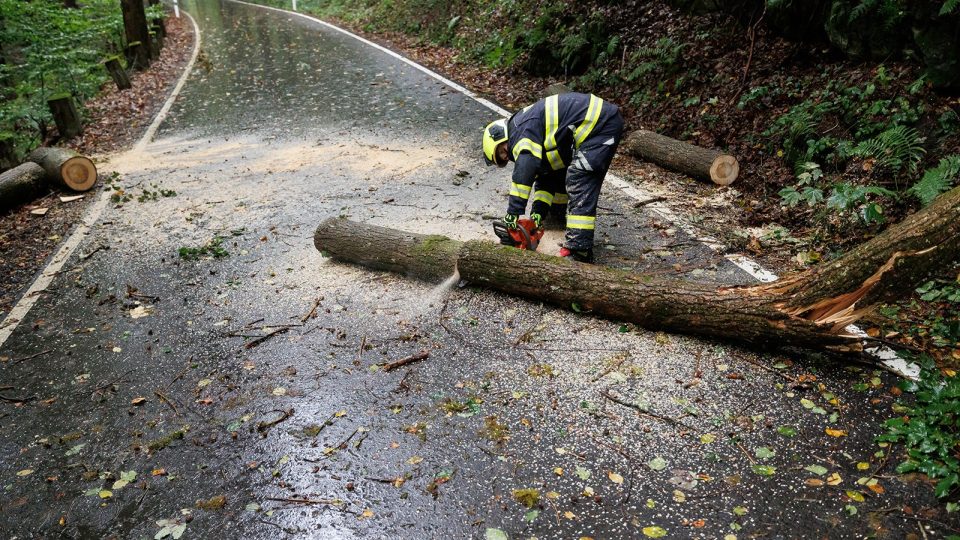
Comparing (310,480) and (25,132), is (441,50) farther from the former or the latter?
(310,480)

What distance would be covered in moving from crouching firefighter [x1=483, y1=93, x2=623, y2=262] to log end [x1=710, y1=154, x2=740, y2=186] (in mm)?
2350

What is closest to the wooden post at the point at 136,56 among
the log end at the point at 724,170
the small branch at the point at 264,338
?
the small branch at the point at 264,338

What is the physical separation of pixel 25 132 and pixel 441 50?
947cm

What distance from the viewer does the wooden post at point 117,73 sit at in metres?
14.4

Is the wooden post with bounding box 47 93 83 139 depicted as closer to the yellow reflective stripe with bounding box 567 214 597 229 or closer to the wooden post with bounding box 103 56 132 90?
the wooden post with bounding box 103 56 132 90

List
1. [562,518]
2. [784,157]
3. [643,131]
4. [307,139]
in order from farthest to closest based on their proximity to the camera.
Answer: [307,139], [643,131], [784,157], [562,518]

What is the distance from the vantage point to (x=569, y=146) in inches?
213

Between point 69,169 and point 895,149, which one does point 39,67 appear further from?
point 895,149

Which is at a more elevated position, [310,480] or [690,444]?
[690,444]

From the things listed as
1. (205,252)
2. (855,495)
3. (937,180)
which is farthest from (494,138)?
(937,180)

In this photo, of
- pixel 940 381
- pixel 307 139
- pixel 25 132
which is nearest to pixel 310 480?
pixel 940 381

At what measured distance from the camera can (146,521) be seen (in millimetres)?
3404

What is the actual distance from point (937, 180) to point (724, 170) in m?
2.17

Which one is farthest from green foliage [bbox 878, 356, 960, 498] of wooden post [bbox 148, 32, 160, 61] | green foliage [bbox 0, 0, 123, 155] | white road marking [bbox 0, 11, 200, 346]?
wooden post [bbox 148, 32, 160, 61]
